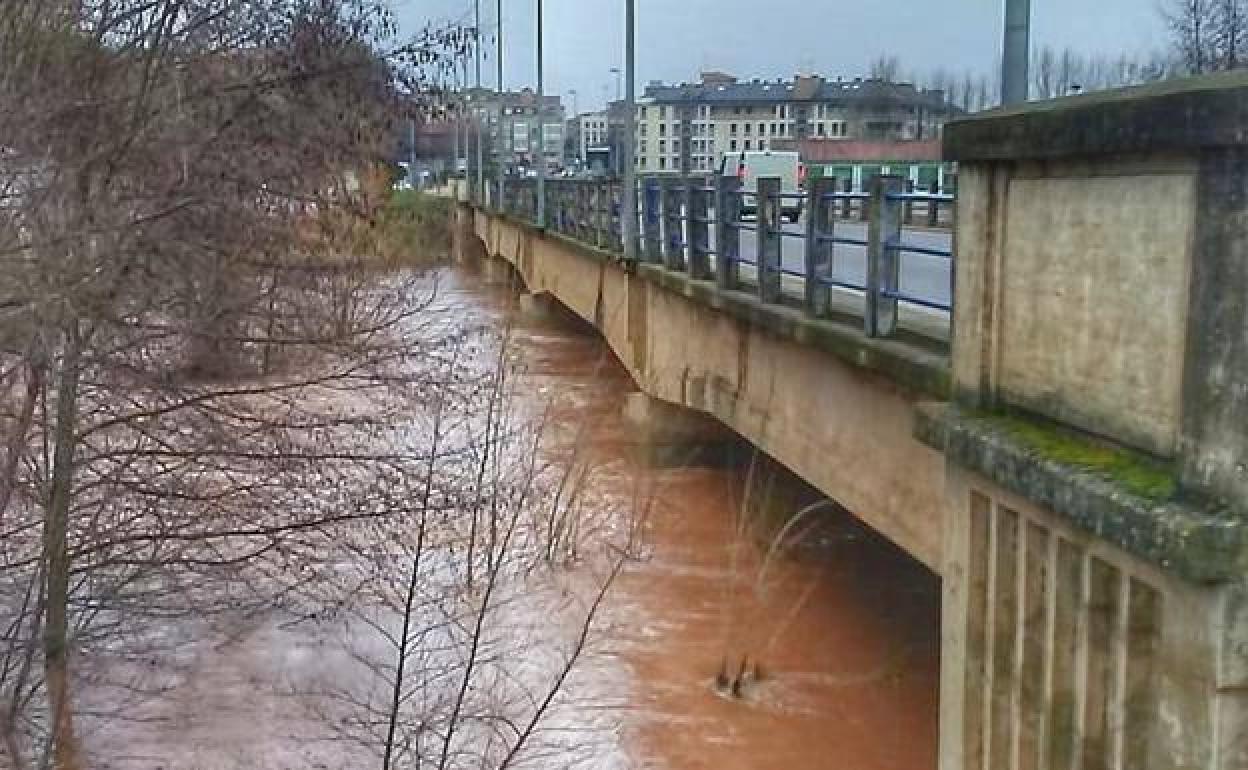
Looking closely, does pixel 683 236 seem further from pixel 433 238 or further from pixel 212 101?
pixel 212 101

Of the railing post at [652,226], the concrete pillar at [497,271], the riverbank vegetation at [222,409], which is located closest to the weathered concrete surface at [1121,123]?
the riverbank vegetation at [222,409]

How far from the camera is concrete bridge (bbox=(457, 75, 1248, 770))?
3.53 m

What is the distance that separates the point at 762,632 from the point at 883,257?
5.12 meters

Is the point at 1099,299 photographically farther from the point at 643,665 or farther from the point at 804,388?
the point at 643,665

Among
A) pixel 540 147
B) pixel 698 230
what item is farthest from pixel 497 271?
pixel 698 230

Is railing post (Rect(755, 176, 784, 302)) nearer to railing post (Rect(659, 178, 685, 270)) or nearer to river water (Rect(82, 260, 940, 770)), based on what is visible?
river water (Rect(82, 260, 940, 770))

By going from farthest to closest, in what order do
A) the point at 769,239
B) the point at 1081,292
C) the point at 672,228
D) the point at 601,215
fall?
the point at 601,215 < the point at 672,228 < the point at 769,239 < the point at 1081,292

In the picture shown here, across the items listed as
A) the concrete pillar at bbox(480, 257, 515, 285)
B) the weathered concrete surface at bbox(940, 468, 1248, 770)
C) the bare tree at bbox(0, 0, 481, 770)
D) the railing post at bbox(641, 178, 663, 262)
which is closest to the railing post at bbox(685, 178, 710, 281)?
the railing post at bbox(641, 178, 663, 262)

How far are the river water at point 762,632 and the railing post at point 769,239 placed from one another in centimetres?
321

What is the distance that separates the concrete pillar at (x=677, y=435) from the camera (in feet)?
56.6

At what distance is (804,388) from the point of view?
1023 cm

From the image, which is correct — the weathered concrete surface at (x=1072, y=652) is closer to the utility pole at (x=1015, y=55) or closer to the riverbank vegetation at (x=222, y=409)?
the utility pole at (x=1015, y=55)

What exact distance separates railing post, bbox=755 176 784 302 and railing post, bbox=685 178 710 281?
2.59 m

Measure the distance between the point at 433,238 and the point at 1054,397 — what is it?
45.0 ft
